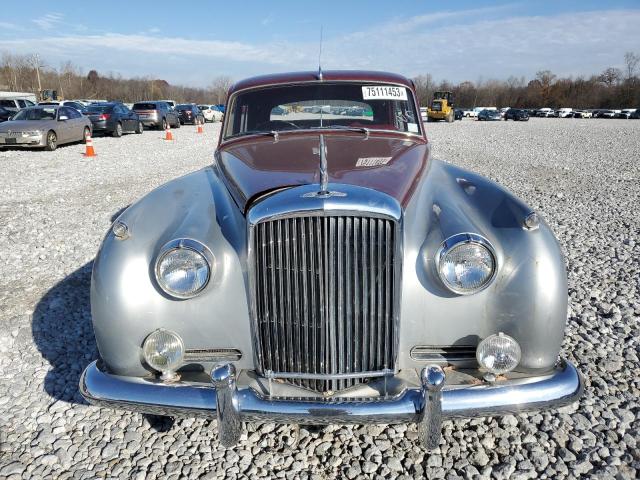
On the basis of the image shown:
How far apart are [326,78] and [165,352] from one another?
265 centimetres

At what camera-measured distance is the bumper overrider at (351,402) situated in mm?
2076

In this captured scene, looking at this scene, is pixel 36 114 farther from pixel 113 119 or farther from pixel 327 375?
pixel 327 375

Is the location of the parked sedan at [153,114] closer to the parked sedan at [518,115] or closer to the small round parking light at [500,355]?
the small round parking light at [500,355]

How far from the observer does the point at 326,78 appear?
13.1ft

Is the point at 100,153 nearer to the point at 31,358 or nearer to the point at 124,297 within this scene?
the point at 31,358

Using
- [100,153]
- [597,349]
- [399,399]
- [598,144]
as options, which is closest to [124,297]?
[399,399]

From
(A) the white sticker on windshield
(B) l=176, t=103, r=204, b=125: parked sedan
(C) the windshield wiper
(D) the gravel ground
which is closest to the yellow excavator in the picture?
(B) l=176, t=103, r=204, b=125: parked sedan

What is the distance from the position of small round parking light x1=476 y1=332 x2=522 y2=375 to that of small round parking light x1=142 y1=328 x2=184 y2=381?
147 centimetres

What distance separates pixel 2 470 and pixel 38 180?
9165 mm

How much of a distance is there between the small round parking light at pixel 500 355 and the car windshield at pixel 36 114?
1680cm

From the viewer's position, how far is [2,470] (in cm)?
244

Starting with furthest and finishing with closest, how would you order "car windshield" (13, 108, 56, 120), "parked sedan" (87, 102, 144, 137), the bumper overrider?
1. "parked sedan" (87, 102, 144, 137)
2. "car windshield" (13, 108, 56, 120)
3. the bumper overrider

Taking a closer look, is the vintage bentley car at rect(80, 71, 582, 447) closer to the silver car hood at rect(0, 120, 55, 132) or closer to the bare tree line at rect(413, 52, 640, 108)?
the silver car hood at rect(0, 120, 55, 132)

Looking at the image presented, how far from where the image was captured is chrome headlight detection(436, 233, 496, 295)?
2303 mm
